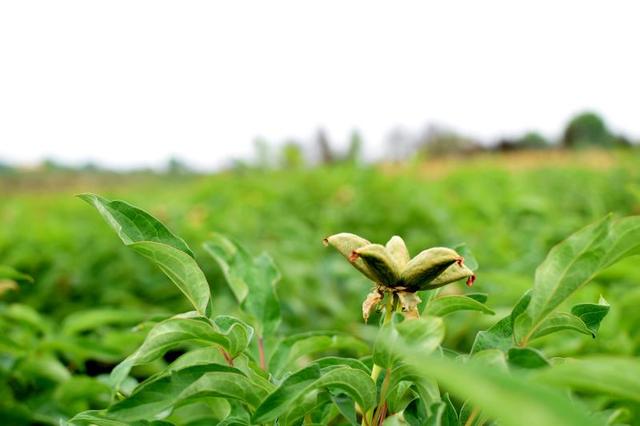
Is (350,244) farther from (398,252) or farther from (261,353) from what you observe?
(261,353)

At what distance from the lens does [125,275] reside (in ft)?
8.52

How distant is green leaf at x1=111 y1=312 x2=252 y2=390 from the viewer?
1.74 feet

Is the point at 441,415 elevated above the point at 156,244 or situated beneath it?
situated beneath

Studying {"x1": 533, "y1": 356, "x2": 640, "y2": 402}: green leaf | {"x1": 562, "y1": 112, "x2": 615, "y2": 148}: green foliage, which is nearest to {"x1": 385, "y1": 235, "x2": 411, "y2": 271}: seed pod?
{"x1": 533, "y1": 356, "x2": 640, "y2": 402}: green leaf

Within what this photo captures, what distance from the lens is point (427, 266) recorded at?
579mm

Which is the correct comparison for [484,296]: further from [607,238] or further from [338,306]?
[338,306]

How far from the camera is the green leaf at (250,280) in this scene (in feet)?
2.62

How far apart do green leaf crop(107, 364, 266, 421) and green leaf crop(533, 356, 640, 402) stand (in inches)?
10.3

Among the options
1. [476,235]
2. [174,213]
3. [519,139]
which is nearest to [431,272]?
[174,213]

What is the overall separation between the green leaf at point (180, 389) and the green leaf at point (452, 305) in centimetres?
17

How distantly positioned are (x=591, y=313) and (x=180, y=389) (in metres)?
0.36

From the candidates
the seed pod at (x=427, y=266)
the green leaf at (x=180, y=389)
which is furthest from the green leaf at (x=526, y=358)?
the green leaf at (x=180, y=389)

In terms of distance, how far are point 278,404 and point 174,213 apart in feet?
8.09

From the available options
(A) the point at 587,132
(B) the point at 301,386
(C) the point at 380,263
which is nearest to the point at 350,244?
(C) the point at 380,263
